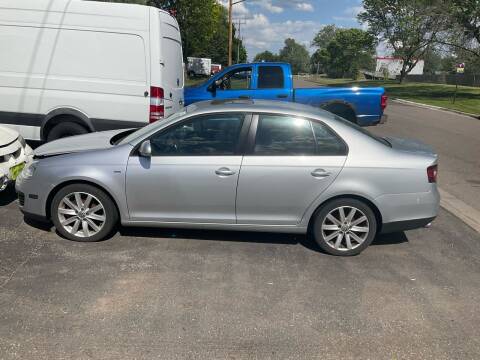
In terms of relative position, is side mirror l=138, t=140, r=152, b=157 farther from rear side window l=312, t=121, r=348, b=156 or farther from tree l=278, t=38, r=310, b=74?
tree l=278, t=38, r=310, b=74

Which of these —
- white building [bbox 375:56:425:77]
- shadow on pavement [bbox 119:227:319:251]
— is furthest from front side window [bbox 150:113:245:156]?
white building [bbox 375:56:425:77]

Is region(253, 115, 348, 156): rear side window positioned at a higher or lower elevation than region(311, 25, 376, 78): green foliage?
lower

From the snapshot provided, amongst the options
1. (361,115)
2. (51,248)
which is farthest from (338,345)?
(361,115)

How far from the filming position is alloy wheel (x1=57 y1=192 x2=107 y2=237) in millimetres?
4340

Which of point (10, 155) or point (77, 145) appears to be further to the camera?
point (10, 155)

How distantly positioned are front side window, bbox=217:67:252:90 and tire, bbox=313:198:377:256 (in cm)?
589

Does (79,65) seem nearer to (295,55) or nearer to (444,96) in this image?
(444,96)

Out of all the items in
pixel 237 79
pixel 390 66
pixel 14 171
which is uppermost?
pixel 390 66

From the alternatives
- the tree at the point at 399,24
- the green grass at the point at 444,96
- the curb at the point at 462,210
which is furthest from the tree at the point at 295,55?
the curb at the point at 462,210

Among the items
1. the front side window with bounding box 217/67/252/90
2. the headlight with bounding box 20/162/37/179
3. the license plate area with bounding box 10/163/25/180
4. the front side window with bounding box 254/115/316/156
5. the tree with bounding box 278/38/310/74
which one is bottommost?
the license plate area with bounding box 10/163/25/180

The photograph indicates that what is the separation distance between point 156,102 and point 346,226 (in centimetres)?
378

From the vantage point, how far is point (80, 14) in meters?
6.56

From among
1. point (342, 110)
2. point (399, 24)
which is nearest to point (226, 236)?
point (342, 110)

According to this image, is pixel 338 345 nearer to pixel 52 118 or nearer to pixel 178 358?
pixel 178 358
